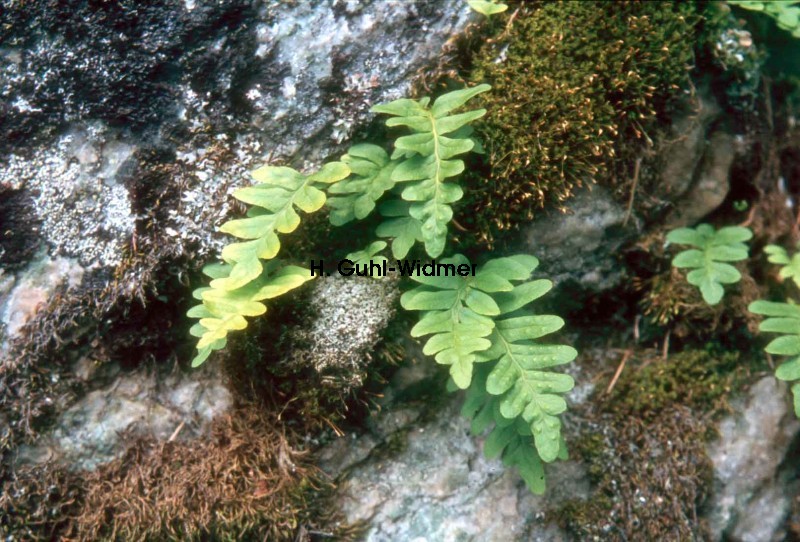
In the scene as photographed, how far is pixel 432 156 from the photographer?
2.98 metres

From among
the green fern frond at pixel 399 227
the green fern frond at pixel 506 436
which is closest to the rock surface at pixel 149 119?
the green fern frond at pixel 399 227

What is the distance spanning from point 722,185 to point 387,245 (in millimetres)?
2046

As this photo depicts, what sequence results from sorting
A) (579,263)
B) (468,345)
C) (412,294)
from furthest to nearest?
(579,263), (412,294), (468,345)

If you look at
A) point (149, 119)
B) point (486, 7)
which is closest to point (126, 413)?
point (149, 119)

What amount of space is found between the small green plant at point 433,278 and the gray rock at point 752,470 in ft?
4.02

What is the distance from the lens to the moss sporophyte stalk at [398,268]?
3143 millimetres

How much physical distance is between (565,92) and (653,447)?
1.93 m

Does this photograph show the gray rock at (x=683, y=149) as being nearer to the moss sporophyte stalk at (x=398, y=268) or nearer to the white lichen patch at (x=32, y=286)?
the moss sporophyte stalk at (x=398, y=268)

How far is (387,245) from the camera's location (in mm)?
3271

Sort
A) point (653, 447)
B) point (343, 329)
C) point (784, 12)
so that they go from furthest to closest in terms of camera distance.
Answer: point (784, 12)
point (653, 447)
point (343, 329)

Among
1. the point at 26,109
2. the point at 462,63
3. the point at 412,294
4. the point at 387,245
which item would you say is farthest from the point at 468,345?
the point at 26,109

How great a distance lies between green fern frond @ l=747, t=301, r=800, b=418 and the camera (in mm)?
3105

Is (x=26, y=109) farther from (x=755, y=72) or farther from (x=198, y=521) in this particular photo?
(x=755, y=72)

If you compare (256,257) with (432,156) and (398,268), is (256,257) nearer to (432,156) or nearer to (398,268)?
(398,268)
